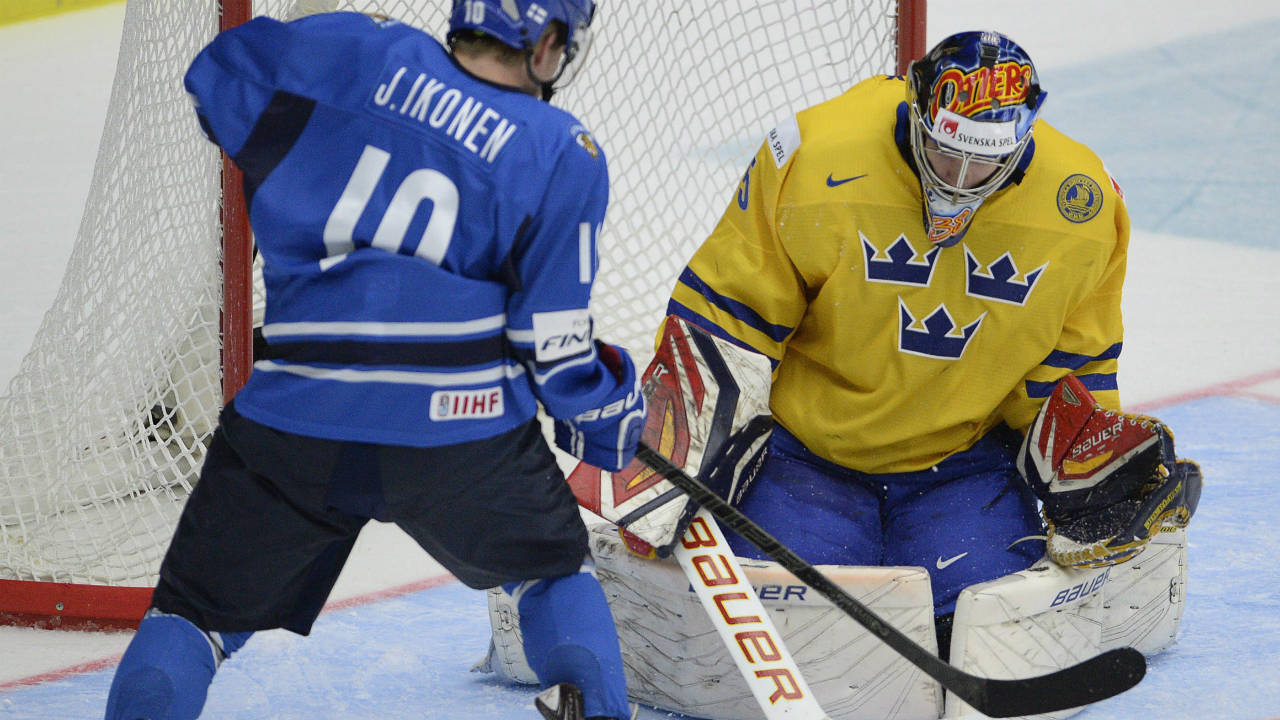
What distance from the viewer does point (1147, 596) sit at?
7.80 ft

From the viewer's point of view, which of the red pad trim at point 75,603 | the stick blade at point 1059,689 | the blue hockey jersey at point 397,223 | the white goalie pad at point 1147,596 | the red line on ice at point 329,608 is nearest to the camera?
the blue hockey jersey at point 397,223

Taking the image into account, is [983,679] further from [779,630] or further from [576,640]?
[576,640]

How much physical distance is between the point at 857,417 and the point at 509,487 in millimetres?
863

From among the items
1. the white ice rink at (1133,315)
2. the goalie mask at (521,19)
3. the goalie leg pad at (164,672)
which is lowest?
the white ice rink at (1133,315)

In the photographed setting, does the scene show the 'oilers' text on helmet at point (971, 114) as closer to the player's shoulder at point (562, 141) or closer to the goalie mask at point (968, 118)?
the goalie mask at point (968, 118)

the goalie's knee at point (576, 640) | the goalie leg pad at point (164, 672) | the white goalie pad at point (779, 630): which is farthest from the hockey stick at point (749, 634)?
the goalie leg pad at point (164, 672)

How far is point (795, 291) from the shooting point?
7.48 ft

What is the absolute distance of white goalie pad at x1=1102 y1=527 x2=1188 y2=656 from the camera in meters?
2.36

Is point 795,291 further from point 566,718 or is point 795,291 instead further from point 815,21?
point 815,21

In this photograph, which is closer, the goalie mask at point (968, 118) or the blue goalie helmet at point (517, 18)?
the blue goalie helmet at point (517, 18)

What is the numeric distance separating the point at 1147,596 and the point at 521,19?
1.48 metres

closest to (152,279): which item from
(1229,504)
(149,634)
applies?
(149,634)

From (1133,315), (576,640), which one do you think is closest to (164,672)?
(576,640)

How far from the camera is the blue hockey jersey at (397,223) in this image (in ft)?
4.99
